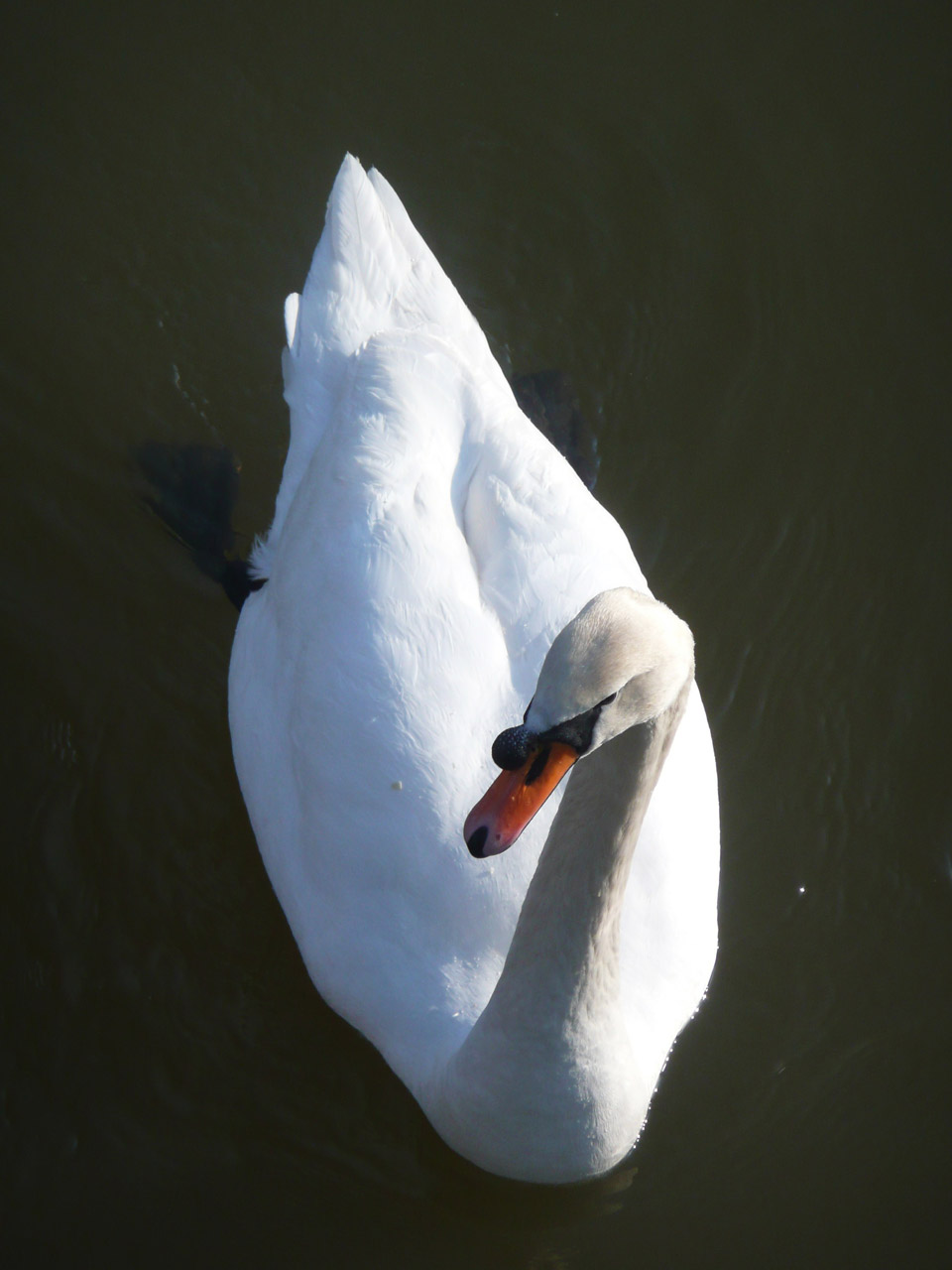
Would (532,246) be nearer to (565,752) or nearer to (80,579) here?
(80,579)

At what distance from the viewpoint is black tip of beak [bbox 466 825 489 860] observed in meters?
3.08

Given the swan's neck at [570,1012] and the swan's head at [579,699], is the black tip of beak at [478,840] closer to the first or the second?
the swan's head at [579,699]

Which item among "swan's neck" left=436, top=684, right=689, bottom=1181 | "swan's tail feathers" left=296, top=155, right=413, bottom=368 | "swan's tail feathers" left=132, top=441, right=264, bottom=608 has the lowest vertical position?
"swan's neck" left=436, top=684, right=689, bottom=1181

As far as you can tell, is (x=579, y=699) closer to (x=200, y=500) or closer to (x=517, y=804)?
(x=517, y=804)

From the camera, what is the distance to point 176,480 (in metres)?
6.29

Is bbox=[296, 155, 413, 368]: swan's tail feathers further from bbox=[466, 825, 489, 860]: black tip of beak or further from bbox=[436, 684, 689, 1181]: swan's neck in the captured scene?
bbox=[466, 825, 489, 860]: black tip of beak

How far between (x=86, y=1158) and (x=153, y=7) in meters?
6.16

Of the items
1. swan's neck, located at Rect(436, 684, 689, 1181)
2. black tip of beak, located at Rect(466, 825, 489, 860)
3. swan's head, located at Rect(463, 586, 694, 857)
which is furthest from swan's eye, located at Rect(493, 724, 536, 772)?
swan's neck, located at Rect(436, 684, 689, 1181)

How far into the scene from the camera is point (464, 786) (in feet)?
13.7

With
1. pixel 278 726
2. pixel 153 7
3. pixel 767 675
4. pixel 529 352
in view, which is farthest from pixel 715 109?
pixel 278 726

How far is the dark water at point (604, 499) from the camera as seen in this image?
15.1ft

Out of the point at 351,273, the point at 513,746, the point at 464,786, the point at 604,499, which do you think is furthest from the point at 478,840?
the point at 604,499

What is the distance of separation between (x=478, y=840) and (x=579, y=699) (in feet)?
1.32

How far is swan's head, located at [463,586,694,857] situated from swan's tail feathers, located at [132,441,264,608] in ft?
9.56
